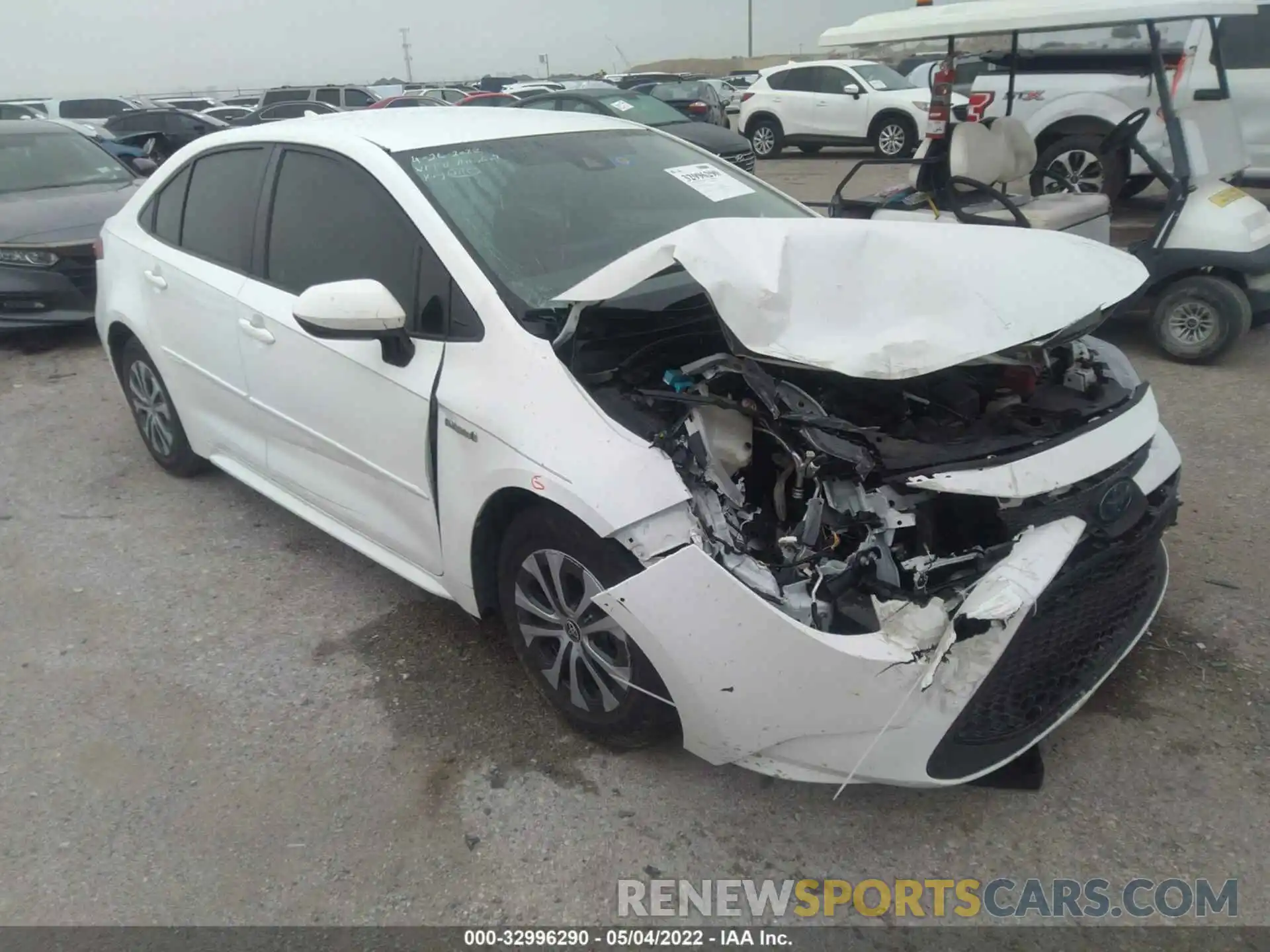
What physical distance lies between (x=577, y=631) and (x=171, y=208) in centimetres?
290

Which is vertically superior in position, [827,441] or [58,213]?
[58,213]

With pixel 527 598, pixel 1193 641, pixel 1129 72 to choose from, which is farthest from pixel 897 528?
pixel 1129 72

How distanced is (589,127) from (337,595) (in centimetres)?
206

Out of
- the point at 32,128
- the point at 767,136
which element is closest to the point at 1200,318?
the point at 32,128

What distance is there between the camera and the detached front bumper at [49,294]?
22.2 ft

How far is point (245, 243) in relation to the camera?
3.64 meters

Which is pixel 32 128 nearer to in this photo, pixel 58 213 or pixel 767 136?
pixel 58 213

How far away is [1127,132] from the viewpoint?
5.75m

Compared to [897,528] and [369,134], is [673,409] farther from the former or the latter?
[369,134]

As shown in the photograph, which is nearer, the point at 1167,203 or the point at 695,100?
the point at 1167,203

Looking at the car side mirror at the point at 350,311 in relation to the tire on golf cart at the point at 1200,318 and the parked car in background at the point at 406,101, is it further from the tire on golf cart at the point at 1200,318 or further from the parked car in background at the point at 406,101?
the parked car in background at the point at 406,101

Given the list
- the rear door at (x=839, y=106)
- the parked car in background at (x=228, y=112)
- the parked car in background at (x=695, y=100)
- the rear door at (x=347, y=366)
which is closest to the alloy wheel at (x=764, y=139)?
the parked car in background at (x=695, y=100)

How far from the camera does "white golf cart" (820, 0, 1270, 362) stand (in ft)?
17.3

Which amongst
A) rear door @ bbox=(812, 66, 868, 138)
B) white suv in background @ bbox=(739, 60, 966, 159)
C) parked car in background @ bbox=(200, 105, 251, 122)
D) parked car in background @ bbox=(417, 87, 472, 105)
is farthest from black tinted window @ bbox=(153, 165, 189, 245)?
parked car in background @ bbox=(200, 105, 251, 122)
